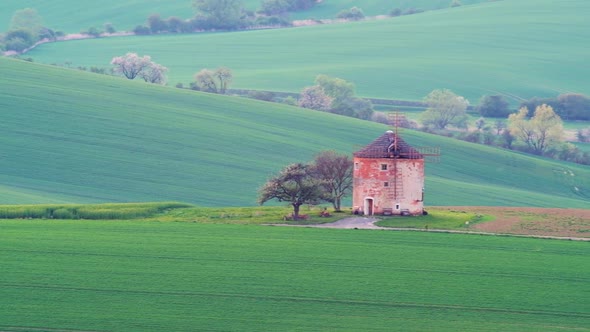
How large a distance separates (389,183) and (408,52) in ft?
325

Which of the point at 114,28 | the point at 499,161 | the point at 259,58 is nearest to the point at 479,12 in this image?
the point at 259,58

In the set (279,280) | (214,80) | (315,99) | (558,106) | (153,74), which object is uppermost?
(153,74)

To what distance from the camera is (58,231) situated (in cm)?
5409

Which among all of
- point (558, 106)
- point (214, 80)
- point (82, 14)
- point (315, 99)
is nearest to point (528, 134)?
point (558, 106)

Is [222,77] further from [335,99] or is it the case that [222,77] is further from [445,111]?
[445,111]

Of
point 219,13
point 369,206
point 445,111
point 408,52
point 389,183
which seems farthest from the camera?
point 219,13

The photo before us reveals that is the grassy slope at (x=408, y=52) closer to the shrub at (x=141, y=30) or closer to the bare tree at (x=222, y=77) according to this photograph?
the shrub at (x=141, y=30)

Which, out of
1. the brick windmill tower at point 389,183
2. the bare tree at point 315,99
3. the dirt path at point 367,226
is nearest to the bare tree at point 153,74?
the bare tree at point 315,99

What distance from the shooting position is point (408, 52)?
6339 inches

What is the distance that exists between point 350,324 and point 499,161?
63.0m

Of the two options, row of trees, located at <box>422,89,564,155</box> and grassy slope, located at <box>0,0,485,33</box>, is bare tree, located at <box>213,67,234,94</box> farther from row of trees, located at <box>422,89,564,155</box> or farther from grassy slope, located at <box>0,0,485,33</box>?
grassy slope, located at <box>0,0,485,33</box>

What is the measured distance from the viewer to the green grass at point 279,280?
41312mm

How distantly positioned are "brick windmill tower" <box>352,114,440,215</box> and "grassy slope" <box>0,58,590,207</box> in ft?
49.5

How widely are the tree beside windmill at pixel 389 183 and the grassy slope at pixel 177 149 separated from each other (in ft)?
49.6
